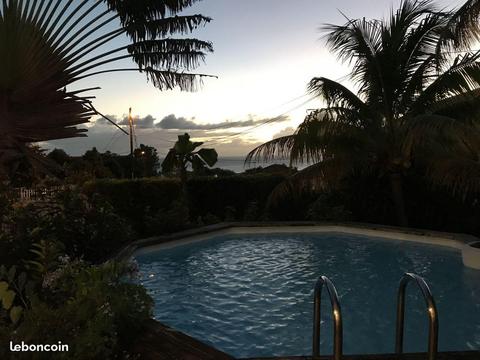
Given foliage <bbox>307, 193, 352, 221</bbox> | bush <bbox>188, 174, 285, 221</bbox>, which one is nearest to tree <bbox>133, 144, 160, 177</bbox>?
bush <bbox>188, 174, 285, 221</bbox>

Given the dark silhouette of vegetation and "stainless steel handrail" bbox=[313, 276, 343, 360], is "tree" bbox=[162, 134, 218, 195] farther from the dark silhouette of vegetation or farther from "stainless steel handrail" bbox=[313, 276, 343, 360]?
the dark silhouette of vegetation

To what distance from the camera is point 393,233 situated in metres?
11.0

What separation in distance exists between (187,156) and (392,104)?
7.14 meters

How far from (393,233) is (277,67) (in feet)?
27.0

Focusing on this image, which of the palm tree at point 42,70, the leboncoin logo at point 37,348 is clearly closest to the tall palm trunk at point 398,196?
the palm tree at point 42,70

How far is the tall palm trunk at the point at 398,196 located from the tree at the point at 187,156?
6.47 metres

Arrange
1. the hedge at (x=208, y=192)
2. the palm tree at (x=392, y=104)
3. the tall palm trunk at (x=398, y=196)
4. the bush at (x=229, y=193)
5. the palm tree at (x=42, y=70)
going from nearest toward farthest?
the palm tree at (x=42, y=70) → the palm tree at (x=392, y=104) → the tall palm trunk at (x=398, y=196) → the hedge at (x=208, y=192) → the bush at (x=229, y=193)

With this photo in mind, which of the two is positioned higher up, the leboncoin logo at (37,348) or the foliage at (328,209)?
the foliage at (328,209)

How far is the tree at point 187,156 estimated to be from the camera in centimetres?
1489

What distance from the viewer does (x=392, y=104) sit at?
11.4 metres

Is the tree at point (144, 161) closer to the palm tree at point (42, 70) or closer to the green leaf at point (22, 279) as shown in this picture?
the palm tree at point (42, 70)

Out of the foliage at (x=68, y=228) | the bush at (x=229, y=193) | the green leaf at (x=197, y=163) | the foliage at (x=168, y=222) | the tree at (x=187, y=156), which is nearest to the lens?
the foliage at (x=68, y=228)

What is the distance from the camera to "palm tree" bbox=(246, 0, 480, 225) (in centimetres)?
1049

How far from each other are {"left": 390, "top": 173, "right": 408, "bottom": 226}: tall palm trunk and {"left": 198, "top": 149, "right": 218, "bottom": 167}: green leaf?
637 cm
